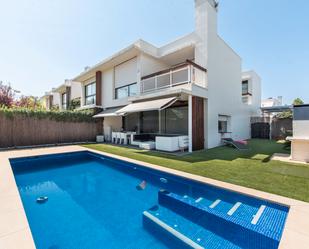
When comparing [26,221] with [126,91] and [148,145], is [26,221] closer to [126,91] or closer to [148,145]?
[148,145]

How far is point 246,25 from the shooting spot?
22312 mm

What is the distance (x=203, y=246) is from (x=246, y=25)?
26.1 meters

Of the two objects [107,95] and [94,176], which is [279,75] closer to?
[107,95]

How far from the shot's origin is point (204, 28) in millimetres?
18312

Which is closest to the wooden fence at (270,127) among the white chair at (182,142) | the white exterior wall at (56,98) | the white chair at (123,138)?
the white chair at (182,142)

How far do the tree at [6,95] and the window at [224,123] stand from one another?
3776 centimetres

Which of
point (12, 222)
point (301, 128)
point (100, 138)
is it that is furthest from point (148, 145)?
point (12, 222)

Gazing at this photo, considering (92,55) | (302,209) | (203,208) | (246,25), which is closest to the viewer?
(302,209)

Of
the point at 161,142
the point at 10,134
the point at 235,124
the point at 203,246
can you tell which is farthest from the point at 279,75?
the point at 10,134

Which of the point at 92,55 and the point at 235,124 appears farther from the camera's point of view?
the point at 92,55

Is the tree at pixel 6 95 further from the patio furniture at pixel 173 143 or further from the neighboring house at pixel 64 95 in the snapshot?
the patio furniture at pixel 173 143

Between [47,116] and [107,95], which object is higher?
[107,95]

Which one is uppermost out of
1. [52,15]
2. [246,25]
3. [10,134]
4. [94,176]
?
[246,25]

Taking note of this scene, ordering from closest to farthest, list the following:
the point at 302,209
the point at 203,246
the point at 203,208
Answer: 1. the point at 203,246
2. the point at 302,209
3. the point at 203,208
